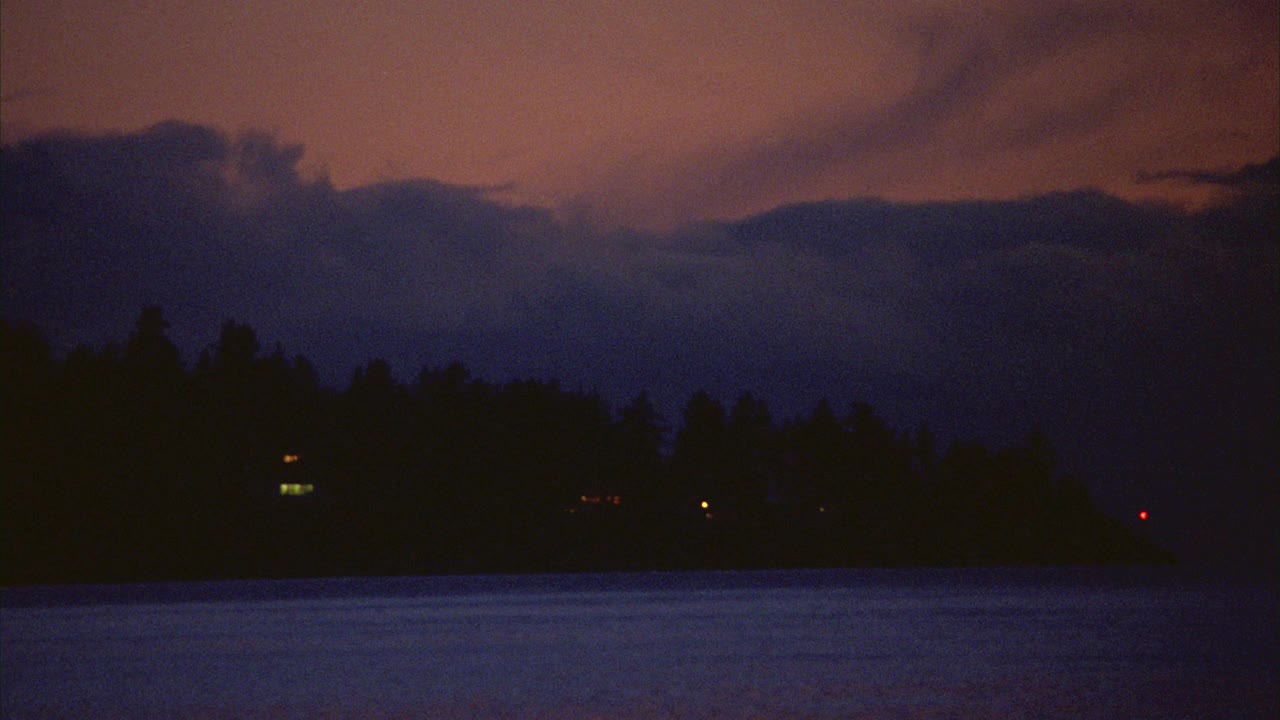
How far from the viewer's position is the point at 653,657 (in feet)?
65.7

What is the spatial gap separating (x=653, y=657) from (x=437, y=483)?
181ft

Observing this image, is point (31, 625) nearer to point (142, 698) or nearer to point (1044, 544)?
point (142, 698)

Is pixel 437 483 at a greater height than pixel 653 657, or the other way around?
pixel 437 483

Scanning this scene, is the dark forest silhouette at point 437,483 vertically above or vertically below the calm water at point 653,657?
above

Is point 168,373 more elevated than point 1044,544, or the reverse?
point 168,373

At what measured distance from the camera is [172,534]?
6291 centimetres

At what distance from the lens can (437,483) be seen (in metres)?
74.4

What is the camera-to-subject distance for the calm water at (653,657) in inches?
588

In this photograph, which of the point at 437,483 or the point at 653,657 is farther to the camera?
the point at 437,483

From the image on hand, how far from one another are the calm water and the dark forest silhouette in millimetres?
25451

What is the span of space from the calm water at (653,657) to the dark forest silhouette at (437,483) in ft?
83.5

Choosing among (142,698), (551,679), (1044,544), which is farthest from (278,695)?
(1044,544)

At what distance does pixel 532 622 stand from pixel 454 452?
49.3 m

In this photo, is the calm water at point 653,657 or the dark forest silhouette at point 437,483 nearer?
the calm water at point 653,657
